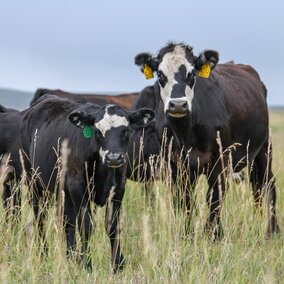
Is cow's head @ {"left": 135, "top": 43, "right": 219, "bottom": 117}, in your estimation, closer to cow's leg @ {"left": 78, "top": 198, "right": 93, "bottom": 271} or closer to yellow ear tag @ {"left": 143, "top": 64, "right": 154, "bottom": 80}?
yellow ear tag @ {"left": 143, "top": 64, "right": 154, "bottom": 80}

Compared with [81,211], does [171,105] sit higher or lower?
higher

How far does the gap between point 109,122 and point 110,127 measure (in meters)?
0.05

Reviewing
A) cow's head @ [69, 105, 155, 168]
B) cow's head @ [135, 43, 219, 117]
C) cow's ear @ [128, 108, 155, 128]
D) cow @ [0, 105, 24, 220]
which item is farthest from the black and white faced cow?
cow @ [0, 105, 24, 220]

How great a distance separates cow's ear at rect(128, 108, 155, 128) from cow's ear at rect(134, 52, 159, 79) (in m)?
1.34

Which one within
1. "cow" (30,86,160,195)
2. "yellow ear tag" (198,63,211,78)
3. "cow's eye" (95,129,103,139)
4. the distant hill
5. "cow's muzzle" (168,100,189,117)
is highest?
"yellow ear tag" (198,63,211,78)

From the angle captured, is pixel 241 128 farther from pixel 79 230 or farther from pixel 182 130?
pixel 79 230

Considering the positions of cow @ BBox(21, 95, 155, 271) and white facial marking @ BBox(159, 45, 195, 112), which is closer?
cow @ BBox(21, 95, 155, 271)

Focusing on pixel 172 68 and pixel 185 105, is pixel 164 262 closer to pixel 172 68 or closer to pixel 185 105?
pixel 185 105

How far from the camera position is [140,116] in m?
6.75

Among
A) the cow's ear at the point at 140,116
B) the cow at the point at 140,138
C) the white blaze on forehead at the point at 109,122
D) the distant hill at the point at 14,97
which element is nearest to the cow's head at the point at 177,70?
the cow's ear at the point at 140,116

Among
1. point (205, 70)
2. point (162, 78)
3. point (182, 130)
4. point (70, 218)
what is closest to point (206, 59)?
point (205, 70)

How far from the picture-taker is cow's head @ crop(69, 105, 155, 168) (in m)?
6.20

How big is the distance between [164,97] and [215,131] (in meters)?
0.68

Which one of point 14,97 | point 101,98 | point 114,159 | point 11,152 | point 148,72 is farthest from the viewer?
point 14,97
